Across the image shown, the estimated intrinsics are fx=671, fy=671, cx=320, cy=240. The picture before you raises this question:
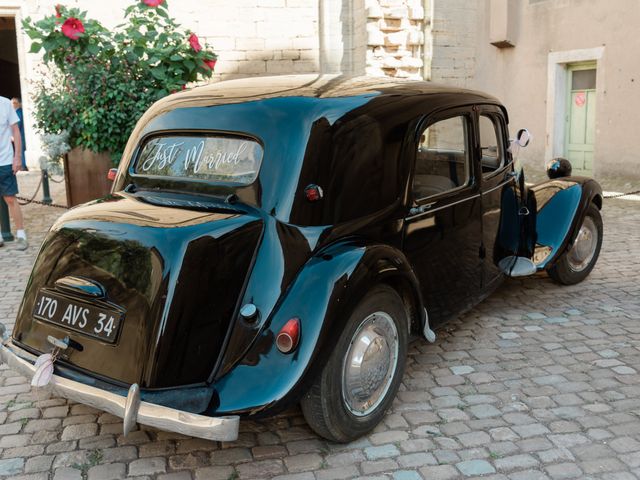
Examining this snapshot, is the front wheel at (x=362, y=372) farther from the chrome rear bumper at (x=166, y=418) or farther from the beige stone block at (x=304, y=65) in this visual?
the beige stone block at (x=304, y=65)

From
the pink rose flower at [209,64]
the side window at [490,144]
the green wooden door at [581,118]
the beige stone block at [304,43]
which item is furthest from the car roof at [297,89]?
the beige stone block at [304,43]

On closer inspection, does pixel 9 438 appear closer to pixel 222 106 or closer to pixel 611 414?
pixel 222 106

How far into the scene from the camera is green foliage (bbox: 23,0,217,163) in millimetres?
7395

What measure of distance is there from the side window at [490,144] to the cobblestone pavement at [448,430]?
109cm

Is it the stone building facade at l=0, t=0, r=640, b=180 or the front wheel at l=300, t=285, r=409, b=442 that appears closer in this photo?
the front wheel at l=300, t=285, r=409, b=442

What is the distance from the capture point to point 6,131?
6766 mm

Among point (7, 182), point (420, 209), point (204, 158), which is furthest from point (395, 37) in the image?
point (204, 158)

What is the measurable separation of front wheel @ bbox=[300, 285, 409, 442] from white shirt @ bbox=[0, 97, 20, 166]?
204 inches

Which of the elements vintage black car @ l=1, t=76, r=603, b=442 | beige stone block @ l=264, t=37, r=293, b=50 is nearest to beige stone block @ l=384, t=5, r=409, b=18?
beige stone block @ l=264, t=37, r=293, b=50

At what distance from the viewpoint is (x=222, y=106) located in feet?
11.0

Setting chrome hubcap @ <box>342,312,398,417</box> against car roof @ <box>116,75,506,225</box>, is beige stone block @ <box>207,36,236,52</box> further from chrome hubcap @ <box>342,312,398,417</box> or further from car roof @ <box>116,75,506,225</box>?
chrome hubcap @ <box>342,312,398,417</box>

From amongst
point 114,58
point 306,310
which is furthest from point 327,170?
point 114,58

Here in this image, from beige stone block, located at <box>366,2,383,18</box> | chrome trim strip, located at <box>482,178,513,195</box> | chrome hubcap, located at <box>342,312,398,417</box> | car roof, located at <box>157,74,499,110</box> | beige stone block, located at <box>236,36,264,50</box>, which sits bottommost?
chrome hubcap, located at <box>342,312,398,417</box>

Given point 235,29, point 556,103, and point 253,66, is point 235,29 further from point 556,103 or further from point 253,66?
point 556,103
